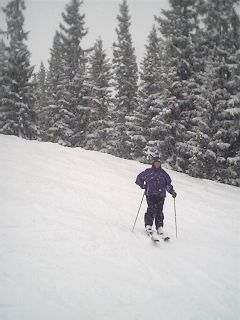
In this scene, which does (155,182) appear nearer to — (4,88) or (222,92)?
(222,92)

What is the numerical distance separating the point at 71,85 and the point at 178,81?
13555mm

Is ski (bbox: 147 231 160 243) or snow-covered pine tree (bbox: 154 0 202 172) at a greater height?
snow-covered pine tree (bbox: 154 0 202 172)

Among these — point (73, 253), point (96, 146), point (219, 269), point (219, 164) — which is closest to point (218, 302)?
point (219, 269)

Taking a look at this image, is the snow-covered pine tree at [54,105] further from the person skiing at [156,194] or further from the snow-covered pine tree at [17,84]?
the person skiing at [156,194]

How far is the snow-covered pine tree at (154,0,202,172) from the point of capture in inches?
968

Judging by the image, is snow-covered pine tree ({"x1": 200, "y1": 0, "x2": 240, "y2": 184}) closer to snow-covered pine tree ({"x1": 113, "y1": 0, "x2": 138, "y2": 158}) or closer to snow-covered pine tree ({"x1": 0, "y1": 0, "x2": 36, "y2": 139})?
snow-covered pine tree ({"x1": 113, "y1": 0, "x2": 138, "y2": 158})

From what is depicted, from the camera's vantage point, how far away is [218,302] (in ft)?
21.0

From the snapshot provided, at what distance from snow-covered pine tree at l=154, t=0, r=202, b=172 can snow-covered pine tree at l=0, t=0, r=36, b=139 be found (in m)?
12.6

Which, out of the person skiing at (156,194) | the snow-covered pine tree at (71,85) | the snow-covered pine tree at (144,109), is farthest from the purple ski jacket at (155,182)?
the snow-covered pine tree at (71,85)

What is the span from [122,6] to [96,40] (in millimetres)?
4518

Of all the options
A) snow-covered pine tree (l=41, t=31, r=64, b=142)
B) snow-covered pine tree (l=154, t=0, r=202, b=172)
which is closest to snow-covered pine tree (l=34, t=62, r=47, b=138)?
snow-covered pine tree (l=41, t=31, r=64, b=142)

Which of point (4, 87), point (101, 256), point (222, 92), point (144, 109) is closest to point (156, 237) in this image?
point (101, 256)

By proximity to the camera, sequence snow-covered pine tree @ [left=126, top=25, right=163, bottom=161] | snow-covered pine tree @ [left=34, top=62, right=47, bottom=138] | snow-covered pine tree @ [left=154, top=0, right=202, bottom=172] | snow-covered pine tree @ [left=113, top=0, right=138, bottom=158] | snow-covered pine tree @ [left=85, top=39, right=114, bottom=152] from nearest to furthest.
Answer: snow-covered pine tree @ [left=154, top=0, right=202, bottom=172]
snow-covered pine tree @ [left=126, top=25, right=163, bottom=161]
snow-covered pine tree @ [left=85, top=39, right=114, bottom=152]
snow-covered pine tree @ [left=113, top=0, right=138, bottom=158]
snow-covered pine tree @ [left=34, top=62, right=47, bottom=138]

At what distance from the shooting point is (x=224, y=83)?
899 inches
